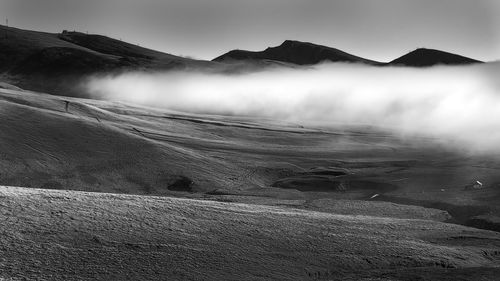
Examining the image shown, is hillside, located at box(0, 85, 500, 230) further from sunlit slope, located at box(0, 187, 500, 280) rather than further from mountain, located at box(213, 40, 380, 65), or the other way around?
mountain, located at box(213, 40, 380, 65)

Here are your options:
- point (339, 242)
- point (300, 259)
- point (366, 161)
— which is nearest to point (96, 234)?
point (300, 259)

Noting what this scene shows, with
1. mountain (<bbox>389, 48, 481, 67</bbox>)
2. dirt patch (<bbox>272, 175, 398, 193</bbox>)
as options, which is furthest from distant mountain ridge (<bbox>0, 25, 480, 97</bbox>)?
dirt patch (<bbox>272, 175, 398, 193</bbox>)

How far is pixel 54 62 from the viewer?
259 feet

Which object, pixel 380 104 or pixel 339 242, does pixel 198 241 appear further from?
pixel 380 104

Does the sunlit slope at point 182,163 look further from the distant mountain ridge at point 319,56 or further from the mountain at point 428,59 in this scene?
the mountain at point 428,59

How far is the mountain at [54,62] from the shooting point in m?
73.8

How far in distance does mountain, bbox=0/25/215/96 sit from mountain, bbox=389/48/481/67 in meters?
50.0

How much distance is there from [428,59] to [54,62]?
78.3 m

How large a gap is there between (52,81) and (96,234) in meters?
71.8

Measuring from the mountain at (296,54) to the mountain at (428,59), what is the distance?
736 cm

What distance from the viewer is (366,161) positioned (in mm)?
19641

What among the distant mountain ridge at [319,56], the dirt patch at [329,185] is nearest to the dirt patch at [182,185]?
the dirt patch at [329,185]

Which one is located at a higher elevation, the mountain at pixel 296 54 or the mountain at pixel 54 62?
the mountain at pixel 296 54

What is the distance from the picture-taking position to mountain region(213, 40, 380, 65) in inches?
5280
